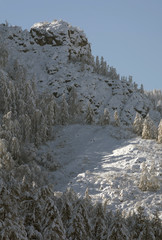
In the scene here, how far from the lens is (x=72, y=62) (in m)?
A: 91.0

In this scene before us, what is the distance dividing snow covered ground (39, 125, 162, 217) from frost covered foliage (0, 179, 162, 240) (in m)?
9.91

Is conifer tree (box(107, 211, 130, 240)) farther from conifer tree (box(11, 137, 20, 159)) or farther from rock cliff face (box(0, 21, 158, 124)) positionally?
rock cliff face (box(0, 21, 158, 124))

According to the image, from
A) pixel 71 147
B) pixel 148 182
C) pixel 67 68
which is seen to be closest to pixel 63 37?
pixel 67 68

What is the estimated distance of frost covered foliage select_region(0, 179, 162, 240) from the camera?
A: 36.5 feet

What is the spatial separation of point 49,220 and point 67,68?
77.4m

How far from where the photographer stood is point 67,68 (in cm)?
8656

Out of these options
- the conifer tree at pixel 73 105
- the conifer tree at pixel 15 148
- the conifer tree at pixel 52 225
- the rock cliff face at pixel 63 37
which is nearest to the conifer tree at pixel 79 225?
the conifer tree at pixel 52 225

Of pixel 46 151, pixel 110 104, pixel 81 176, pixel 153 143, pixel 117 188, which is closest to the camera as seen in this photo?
pixel 117 188

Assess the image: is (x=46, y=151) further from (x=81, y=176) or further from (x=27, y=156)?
(x=81, y=176)

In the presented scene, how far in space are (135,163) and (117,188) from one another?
6.48 meters

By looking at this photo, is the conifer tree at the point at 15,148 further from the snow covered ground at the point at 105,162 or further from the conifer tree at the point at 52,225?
the conifer tree at the point at 52,225

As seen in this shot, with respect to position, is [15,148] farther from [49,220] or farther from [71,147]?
[49,220]

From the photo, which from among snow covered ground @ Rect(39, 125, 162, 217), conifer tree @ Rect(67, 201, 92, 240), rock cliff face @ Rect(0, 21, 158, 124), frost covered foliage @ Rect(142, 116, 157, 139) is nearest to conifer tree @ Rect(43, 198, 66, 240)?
conifer tree @ Rect(67, 201, 92, 240)

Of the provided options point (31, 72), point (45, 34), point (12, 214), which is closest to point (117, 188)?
point (12, 214)
